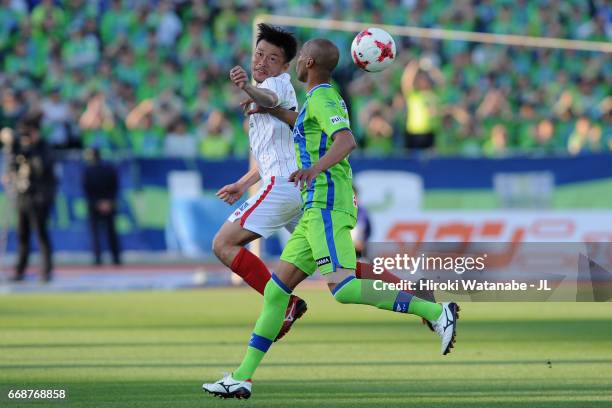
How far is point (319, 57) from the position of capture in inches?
324

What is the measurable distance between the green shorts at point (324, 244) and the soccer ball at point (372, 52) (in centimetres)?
129

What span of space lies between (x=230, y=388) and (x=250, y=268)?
1563 millimetres

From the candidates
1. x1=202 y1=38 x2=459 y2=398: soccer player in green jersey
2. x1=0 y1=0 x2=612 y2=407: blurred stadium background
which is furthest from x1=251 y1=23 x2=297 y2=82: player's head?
x1=0 y1=0 x2=612 y2=407: blurred stadium background

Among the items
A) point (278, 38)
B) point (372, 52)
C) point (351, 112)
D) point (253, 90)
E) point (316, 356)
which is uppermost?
point (278, 38)

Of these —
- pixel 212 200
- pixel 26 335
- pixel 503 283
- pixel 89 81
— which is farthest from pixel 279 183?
pixel 89 81

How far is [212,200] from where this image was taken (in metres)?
21.5

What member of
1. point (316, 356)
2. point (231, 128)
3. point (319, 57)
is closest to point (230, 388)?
point (319, 57)

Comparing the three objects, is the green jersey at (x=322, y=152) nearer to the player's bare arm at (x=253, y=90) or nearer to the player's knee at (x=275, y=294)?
the player's bare arm at (x=253, y=90)

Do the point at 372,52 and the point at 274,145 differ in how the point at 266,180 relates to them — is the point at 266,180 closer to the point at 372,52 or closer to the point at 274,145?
the point at 274,145

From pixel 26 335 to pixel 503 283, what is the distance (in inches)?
267

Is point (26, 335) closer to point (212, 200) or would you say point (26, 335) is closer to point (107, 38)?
point (212, 200)

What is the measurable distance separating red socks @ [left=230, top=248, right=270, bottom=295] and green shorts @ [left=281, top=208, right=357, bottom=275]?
1177mm

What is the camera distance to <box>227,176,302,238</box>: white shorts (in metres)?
9.29

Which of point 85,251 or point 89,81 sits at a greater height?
point 89,81
